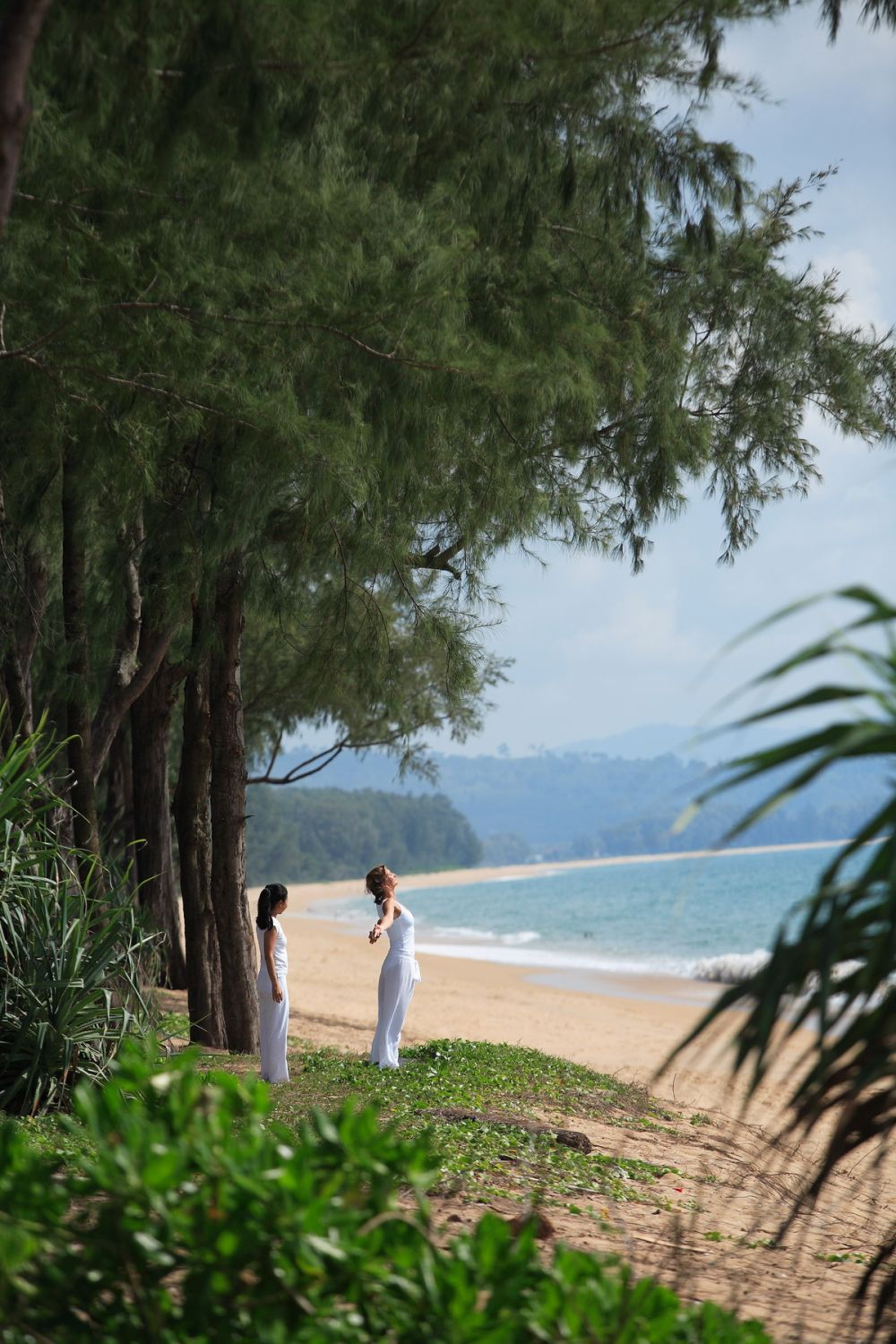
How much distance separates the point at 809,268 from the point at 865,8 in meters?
4.01

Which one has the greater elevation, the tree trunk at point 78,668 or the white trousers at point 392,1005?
the tree trunk at point 78,668

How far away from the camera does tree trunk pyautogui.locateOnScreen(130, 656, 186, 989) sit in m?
12.9

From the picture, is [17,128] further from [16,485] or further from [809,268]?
[809,268]

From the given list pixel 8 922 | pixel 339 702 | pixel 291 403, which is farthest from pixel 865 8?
pixel 339 702

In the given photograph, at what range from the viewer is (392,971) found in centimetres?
967

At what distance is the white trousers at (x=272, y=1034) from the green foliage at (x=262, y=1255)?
6708 millimetres

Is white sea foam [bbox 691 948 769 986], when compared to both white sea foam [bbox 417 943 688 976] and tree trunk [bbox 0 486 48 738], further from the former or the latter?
tree trunk [bbox 0 486 48 738]

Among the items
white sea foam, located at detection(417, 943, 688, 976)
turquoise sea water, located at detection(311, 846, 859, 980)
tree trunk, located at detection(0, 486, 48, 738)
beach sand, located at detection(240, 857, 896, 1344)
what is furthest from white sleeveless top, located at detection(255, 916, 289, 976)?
white sea foam, located at detection(417, 943, 688, 976)

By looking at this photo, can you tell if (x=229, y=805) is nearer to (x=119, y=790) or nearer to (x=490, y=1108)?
(x=490, y=1108)

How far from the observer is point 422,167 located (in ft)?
18.4

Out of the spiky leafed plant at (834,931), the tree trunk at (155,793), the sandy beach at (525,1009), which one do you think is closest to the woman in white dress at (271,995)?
the sandy beach at (525,1009)

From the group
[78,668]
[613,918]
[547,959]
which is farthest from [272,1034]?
[613,918]

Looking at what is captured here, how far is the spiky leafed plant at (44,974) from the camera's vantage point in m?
5.98

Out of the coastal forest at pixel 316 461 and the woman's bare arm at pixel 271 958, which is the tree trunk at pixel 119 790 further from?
the woman's bare arm at pixel 271 958
